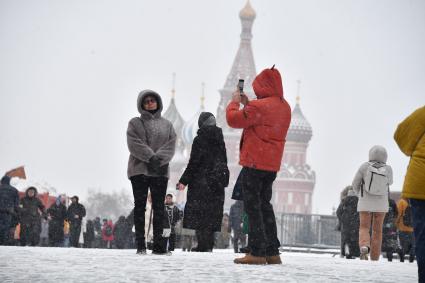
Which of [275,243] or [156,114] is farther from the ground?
[156,114]

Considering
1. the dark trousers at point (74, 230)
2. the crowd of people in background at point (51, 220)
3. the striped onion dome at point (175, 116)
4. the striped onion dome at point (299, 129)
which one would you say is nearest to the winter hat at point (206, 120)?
the crowd of people in background at point (51, 220)

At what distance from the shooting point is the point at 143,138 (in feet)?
37.2

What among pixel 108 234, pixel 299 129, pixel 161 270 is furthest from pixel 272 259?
pixel 299 129

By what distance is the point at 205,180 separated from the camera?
1252cm

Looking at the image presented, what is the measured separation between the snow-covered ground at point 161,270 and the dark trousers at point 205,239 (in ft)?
6.47

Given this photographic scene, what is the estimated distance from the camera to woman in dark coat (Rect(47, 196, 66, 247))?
22.7 meters

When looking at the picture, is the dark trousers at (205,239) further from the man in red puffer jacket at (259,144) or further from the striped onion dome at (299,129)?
the striped onion dome at (299,129)

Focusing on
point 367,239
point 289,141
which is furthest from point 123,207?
point 367,239

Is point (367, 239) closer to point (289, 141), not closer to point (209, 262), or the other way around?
point (209, 262)

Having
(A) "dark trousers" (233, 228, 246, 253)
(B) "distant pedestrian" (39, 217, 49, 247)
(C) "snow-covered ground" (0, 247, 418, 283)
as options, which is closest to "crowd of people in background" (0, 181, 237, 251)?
(A) "dark trousers" (233, 228, 246, 253)

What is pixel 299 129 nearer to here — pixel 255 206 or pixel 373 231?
pixel 373 231

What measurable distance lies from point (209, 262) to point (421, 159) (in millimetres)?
2789

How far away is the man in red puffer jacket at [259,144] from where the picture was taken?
9.77 meters

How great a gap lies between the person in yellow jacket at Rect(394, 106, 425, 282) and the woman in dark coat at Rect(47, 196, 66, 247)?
15482 millimetres
